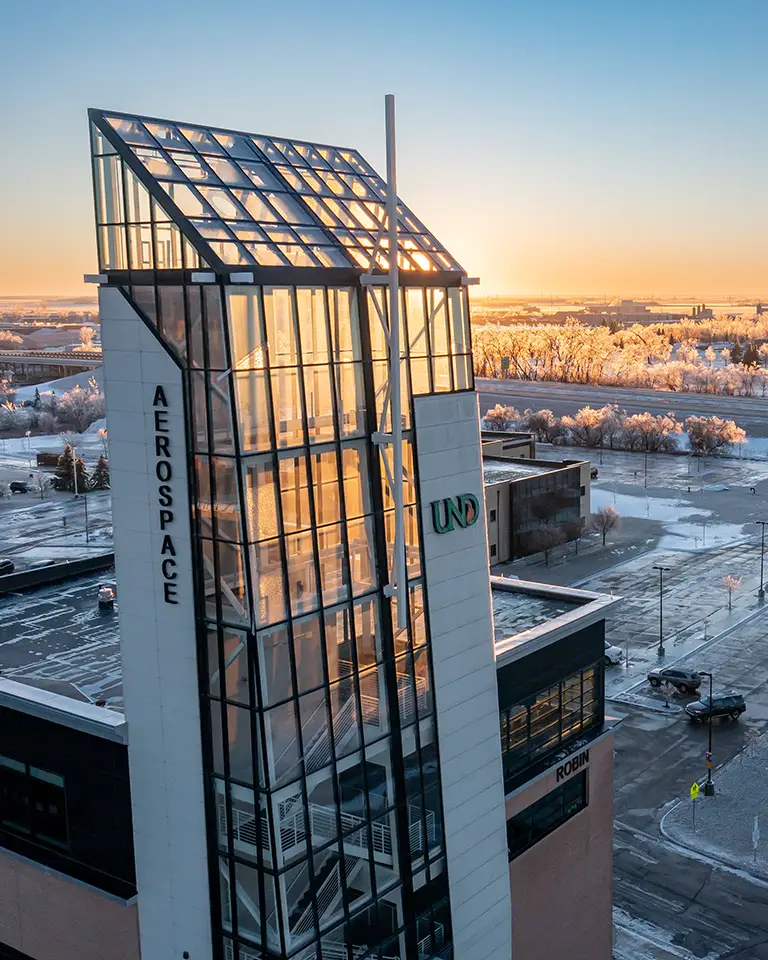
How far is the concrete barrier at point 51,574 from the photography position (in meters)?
30.0

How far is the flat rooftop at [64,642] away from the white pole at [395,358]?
7.65 meters

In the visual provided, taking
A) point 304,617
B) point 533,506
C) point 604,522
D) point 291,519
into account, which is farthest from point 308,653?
point 604,522

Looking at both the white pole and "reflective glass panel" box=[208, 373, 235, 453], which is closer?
"reflective glass panel" box=[208, 373, 235, 453]

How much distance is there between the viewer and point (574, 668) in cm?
2539

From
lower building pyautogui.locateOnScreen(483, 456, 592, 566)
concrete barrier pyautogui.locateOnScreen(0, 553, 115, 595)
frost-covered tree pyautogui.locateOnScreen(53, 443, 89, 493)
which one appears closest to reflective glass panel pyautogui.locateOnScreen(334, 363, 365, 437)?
concrete barrier pyautogui.locateOnScreen(0, 553, 115, 595)

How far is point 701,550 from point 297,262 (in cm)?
6705

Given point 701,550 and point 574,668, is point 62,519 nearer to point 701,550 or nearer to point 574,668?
point 701,550

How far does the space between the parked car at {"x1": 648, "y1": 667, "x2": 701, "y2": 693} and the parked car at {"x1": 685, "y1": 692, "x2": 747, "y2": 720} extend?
2307 mm

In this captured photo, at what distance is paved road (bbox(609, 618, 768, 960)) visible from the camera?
3011 centimetres

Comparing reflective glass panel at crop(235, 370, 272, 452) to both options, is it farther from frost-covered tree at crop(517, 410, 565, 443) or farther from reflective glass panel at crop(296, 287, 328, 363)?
frost-covered tree at crop(517, 410, 565, 443)

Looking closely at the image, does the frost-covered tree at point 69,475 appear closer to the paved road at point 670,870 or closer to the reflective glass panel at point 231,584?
the paved road at point 670,870

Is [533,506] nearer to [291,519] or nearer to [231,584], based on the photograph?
[291,519]

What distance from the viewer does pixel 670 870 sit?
3403 cm

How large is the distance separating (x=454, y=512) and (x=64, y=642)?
40.0ft
